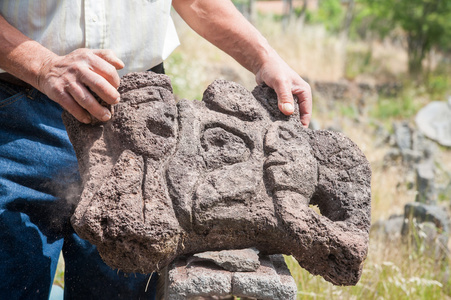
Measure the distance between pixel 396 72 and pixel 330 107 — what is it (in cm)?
433

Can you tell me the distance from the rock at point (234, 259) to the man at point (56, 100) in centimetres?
33

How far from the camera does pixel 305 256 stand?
1.46 metres

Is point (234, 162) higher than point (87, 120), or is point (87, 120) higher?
point (87, 120)

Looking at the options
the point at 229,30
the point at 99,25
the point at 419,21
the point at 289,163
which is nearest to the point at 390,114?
the point at 419,21

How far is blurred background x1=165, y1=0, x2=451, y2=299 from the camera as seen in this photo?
288cm

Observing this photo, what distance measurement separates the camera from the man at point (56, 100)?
142cm

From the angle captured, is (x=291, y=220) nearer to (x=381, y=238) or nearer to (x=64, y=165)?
(x=64, y=165)

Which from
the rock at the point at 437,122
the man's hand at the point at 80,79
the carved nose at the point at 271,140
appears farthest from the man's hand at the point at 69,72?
the rock at the point at 437,122

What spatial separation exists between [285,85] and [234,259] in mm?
723

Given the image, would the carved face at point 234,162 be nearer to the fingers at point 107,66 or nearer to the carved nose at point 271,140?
the carved nose at point 271,140

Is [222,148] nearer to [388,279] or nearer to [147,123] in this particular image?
[147,123]

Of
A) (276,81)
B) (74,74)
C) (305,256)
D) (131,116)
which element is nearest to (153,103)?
(131,116)

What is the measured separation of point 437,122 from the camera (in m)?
7.68

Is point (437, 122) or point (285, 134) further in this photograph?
point (437, 122)
